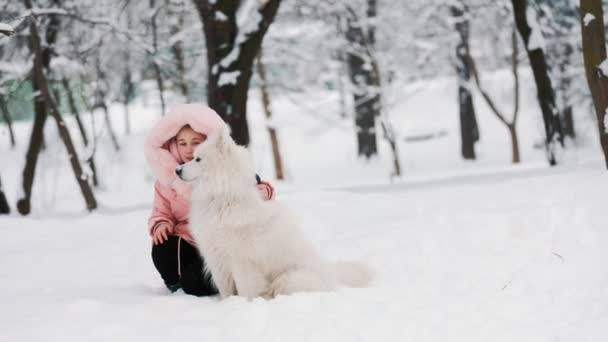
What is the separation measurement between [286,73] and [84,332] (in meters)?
22.7

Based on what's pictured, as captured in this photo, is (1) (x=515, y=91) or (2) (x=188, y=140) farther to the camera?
(1) (x=515, y=91)

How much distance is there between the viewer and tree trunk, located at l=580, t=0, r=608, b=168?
5.77 m

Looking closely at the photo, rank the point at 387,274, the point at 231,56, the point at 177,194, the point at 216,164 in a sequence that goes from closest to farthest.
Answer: the point at 216,164, the point at 177,194, the point at 387,274, the point at 231,56

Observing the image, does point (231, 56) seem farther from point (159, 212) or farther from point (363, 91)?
point (363, 91)

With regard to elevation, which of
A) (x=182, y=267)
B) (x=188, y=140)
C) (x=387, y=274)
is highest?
(x=188, y=140)

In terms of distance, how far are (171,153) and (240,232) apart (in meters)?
0.84

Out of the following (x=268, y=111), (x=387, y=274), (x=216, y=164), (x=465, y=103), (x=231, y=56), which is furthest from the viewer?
(x=465, y=103)

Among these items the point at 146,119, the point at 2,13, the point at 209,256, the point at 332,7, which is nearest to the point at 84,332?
the point at 209,256

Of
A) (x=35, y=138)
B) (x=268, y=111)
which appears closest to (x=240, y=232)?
(x=35, y=138)

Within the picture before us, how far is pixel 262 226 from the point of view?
3443 mm

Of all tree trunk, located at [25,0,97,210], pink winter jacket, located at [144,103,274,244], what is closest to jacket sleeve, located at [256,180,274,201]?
pink winter jacket, located at [144,103,274,244]

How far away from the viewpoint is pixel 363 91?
1698cm

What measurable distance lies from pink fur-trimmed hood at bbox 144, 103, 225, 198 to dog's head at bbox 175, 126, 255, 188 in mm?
309

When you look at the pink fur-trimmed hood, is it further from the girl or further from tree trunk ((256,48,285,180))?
tree trunk ((256,48,285,180))
